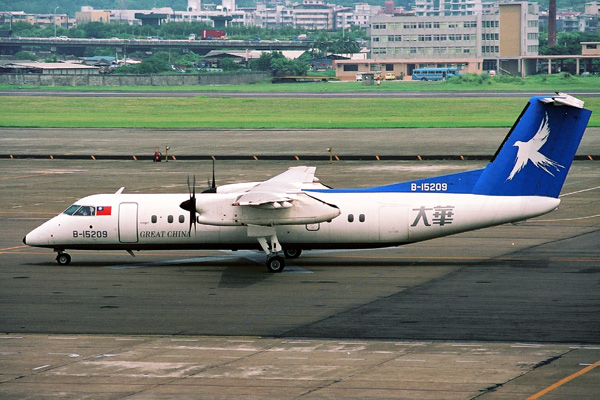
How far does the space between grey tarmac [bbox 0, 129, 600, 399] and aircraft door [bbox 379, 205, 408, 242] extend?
135 cm

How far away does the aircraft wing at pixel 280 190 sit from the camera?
94.1 feet

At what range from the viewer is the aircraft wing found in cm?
2869

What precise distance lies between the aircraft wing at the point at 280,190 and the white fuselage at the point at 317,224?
0.88 meters

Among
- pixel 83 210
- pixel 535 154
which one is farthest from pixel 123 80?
pixel 535 154

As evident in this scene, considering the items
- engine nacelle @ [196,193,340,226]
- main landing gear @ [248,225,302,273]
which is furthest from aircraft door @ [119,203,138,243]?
main landing gear @ [248,225,302,273]

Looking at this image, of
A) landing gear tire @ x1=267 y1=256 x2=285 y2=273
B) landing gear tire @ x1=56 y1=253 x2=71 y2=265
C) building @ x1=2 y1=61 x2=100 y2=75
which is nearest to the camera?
landing gear tire @ x1=267 y1=256 x2=285 y2=273

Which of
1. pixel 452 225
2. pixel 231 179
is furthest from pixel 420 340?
pixel 231 179

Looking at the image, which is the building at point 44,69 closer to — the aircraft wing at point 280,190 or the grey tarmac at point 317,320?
the grey tarmac at point 317,320

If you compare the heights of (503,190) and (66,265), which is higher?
(503,190)

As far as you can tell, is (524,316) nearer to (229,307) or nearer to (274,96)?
(229,307)

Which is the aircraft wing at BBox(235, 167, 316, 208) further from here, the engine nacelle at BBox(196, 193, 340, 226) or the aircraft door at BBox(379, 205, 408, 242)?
the aircraft door at BBox(379, 205, 408, 242)

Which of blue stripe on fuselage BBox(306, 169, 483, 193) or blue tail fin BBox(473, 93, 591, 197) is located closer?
blue tail fin BBox(473, 93, 591, 197)

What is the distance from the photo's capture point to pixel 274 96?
13475cm

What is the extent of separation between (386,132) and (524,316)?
6208cm
